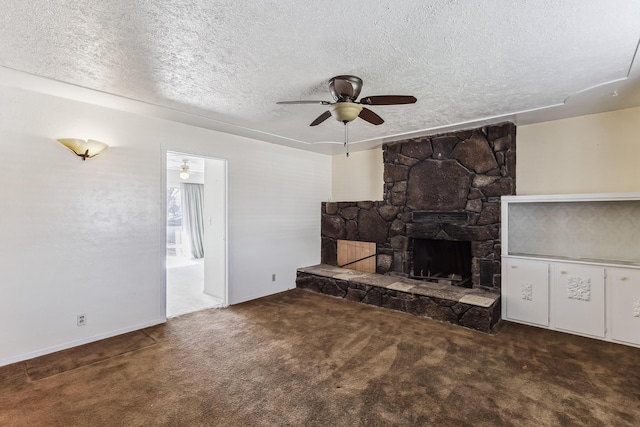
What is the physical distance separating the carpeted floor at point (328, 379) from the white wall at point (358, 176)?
2.62 m

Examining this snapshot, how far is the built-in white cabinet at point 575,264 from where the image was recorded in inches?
125

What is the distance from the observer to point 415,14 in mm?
1748

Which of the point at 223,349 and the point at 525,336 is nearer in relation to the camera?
the point at 223,349

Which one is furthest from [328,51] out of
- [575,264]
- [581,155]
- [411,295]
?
[575,264]

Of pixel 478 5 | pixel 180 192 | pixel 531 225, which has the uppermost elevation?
pixel 478 5

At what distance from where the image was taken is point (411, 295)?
406 cm

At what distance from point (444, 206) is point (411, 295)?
4.73ft

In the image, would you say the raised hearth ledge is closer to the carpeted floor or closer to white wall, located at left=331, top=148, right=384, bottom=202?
the carpeted floor

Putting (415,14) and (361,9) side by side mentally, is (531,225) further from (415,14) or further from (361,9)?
(361,9)

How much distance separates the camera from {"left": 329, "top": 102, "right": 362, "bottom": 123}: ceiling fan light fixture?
8.29 feet

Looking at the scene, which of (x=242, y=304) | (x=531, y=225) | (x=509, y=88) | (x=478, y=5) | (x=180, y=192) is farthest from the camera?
(x=180, y=192)

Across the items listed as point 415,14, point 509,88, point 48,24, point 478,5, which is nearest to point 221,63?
point 48,24

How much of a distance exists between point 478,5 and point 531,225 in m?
3.40

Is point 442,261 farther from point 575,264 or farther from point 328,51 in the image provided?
point 328,51
